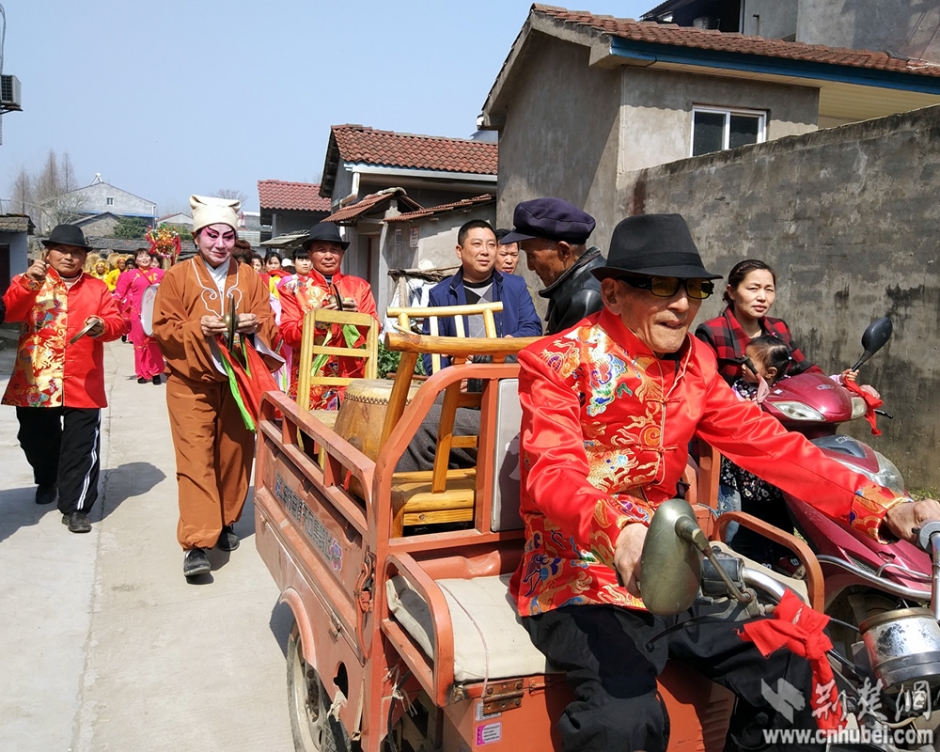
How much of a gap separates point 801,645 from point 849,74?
9.63 metres

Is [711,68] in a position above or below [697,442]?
above

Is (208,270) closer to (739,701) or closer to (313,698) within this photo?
(313,698)

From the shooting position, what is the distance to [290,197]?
3008 centimetres

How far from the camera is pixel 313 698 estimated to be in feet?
10.0

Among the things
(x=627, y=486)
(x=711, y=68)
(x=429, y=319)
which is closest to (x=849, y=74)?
(x=711, y=68)

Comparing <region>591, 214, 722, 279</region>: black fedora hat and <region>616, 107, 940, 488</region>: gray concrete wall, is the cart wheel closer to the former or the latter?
<region>591, 214, 722, 279</region>: black fedora hat

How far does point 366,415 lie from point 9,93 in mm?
20179

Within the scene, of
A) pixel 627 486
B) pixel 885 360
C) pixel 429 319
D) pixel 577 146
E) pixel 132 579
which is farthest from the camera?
pixel 577 146

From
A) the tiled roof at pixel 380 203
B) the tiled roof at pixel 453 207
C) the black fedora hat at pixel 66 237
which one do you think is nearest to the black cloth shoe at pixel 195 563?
the black fedora hat at pixel 66 237

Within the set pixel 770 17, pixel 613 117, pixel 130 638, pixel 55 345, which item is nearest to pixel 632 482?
pixel 130 638

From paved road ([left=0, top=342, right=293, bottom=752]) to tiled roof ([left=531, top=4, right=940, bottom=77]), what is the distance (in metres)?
6.73

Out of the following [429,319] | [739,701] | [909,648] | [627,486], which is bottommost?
[739,701]

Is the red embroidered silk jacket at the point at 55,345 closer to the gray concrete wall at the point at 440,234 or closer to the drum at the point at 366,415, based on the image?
the drum at the point at 366,415

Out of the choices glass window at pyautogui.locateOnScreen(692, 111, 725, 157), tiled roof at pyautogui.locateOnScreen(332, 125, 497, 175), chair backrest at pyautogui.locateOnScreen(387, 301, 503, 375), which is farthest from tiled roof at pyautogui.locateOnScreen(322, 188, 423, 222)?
chair backrest at pyautogui.locateOnScreen(387, 301, 503, 375)
